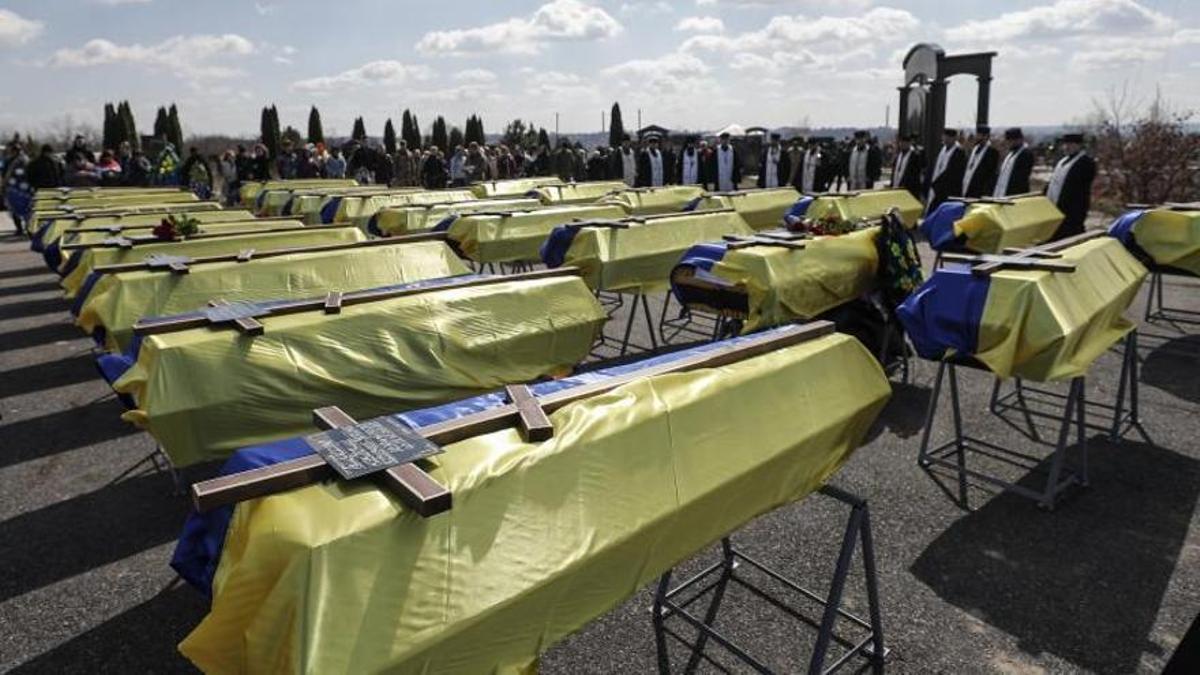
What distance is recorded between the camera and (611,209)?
35.2 feet

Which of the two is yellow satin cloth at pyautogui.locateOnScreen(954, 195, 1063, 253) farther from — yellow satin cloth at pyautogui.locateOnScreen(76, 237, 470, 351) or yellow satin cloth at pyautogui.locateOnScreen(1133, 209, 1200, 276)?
yellow satin cloth at pyautogui.locateOnScreen(76, 237, 470, 351)

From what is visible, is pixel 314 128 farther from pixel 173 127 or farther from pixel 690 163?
pixel 690 163

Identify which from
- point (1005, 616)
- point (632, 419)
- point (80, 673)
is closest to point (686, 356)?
point (632, 419)

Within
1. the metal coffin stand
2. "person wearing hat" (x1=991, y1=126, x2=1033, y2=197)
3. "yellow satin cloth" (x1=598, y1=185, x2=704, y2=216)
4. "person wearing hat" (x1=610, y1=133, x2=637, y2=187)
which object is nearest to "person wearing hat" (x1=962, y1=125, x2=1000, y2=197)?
"person wearing hat" (x1=991, y1=126, x2=1033, y2=197)

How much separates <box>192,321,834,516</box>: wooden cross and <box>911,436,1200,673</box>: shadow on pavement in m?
1.98

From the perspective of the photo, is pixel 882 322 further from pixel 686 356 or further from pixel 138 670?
pixel 138 670

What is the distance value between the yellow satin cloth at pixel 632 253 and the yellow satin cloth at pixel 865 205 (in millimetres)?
4139

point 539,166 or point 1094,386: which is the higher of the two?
point 539,166

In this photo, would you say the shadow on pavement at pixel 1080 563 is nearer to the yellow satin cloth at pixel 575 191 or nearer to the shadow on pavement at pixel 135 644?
the shadow on pavement at pixel 135 644

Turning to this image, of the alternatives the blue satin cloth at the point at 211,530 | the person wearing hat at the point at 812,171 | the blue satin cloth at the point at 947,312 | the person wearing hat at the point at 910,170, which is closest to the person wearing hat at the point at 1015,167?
the person wearing hat at the point at 910,170

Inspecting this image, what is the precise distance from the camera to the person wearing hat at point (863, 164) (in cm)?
1969

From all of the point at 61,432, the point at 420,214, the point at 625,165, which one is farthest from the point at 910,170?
the point at 61,432

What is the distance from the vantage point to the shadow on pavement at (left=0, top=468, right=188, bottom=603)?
4473 mm

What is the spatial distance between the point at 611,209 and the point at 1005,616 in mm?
7917
